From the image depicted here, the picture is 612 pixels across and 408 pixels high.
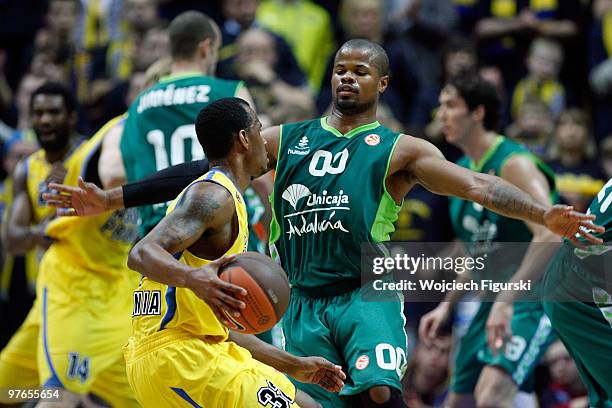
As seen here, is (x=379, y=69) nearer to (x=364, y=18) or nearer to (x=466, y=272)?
(x=466, y=272)

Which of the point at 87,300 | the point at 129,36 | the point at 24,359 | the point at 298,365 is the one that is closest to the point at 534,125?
the point at 129,36

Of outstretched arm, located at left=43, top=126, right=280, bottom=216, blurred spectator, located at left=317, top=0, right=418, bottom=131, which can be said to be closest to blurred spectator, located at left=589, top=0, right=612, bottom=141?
blurred spectator, located at left=317, top=0, right=418, bottom=131

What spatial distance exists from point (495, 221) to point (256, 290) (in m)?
3.66

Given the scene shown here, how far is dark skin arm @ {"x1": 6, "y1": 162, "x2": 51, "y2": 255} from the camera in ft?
26.6

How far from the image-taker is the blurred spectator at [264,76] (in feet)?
34.9

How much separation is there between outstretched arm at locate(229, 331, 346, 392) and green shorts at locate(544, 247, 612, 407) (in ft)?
6.11

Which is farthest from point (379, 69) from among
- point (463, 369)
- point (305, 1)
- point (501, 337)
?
point (305, 1)

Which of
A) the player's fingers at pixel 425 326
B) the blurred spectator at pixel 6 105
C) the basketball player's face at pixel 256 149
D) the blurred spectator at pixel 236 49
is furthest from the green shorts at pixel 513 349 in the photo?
the blurred spectator at pixel 6 105

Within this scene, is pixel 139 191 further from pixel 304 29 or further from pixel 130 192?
pixel 304 29

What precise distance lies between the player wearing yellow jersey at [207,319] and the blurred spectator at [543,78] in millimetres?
7159

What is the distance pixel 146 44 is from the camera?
11.6 metres

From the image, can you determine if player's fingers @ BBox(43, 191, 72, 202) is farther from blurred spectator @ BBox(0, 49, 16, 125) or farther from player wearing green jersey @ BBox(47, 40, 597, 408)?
blurred spectator @ BBox(0, 49, 16, 125)

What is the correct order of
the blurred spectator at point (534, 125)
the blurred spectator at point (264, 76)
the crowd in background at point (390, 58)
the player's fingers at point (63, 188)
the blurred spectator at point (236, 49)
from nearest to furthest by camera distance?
the player's fingers at point (63, 188), the blurred spectator at point (264, 76), the crowd in background at point (390, 58), the blurred spectator at point (534, 125), the blurred spectator at point (236, 49)

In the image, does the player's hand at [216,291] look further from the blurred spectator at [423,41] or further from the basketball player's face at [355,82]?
the blurred spectator at [423,41]
